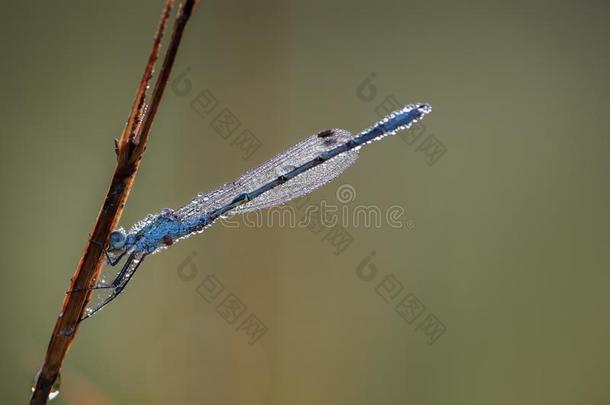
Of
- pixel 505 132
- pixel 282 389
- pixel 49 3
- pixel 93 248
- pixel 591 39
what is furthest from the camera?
pixel 591 39

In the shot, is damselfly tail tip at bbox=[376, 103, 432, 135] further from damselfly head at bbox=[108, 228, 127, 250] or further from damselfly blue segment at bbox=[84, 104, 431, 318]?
damselfly head at bbox=[108, 228, 127, 250]

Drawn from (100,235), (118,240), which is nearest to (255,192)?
(118,240)

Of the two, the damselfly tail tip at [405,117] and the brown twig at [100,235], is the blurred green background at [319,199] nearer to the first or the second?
the damselfly tail tip at [405,117]

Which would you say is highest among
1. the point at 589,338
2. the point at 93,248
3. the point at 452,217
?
the point at 93,248

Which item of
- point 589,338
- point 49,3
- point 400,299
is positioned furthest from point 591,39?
point 49,3

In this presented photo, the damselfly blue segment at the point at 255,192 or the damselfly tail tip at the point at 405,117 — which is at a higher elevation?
the damselfly blue segment at the point at 255,192

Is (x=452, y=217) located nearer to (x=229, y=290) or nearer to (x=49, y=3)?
(x=229, y=290)

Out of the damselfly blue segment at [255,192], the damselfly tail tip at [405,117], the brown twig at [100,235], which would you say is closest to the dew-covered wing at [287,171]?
the damselfly blue segment at [255,192]

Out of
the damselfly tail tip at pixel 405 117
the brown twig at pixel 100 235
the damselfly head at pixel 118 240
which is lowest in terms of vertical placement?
the damselfly tail tip at pixel 405 117
